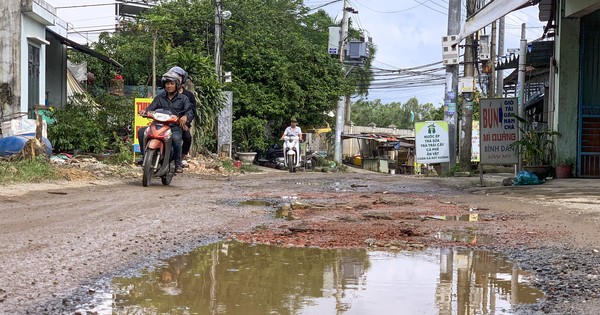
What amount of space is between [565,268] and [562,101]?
31.6ft

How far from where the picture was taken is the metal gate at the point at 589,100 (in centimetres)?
1289

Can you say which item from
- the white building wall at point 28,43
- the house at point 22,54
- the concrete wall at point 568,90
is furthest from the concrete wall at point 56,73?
the concrete wall at point 568,90

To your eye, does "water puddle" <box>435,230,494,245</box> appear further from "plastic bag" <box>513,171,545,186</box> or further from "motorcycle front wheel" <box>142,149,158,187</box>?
"plastic bag" <box>513,171,545,186</box>

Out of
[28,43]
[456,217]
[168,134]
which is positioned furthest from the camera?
[28,43]

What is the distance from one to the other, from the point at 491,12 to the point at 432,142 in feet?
30.7

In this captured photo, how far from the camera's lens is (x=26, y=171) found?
32.4 ft

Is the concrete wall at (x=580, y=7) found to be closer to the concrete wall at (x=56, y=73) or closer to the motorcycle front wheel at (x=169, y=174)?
the motorcycle front wheel at (x=169, y=174)

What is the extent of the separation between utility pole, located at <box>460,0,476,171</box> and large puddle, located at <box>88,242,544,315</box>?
57.3 feet

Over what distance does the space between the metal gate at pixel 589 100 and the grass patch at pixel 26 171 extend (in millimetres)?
9252

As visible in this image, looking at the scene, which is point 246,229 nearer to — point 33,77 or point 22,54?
point 22,54

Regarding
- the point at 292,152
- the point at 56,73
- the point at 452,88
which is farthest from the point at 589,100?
the point at 56,73

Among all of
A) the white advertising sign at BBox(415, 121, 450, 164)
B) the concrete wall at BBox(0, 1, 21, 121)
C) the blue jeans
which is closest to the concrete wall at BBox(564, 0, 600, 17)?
the blue jeans

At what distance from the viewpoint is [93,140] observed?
17359 millimetres

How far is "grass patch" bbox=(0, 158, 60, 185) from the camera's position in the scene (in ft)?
30.5
